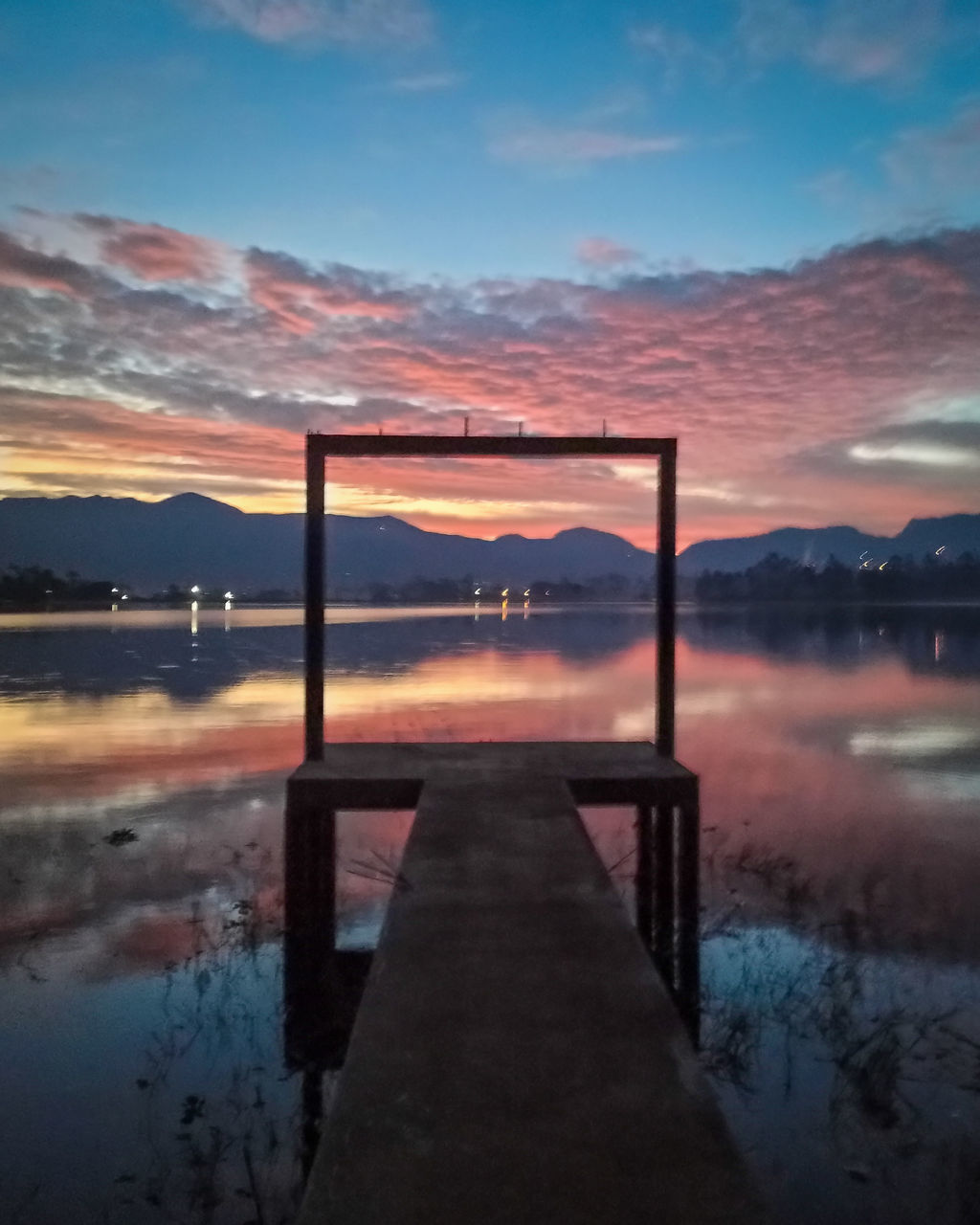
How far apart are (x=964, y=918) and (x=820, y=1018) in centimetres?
275

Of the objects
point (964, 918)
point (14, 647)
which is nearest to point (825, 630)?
point (14, 647)

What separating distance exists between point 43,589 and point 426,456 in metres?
131

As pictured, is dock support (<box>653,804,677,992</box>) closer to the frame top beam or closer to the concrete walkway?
the concrete walkway

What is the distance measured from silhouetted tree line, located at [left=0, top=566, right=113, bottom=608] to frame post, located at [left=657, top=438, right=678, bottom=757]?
11684 cm

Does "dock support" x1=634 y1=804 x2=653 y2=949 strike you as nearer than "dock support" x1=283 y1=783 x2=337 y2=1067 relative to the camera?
No

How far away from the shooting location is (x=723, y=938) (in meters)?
7.73

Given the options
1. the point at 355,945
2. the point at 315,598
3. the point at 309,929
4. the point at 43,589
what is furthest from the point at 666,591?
the point at 43,589

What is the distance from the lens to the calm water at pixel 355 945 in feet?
15.6

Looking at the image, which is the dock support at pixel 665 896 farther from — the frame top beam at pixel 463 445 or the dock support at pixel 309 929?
the frame top beam at pixel 463 445

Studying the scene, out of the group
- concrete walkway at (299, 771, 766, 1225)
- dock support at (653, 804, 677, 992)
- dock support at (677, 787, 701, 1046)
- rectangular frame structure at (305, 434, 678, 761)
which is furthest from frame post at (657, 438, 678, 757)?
concrete walkway at (299, 771, 766, 1225)

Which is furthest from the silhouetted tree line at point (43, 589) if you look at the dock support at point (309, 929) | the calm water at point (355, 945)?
the dock support at point (309, 929)

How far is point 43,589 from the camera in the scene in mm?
124875

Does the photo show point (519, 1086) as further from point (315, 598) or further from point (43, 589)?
point (43, 589)

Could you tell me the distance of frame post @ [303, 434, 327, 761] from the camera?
32.7ft
